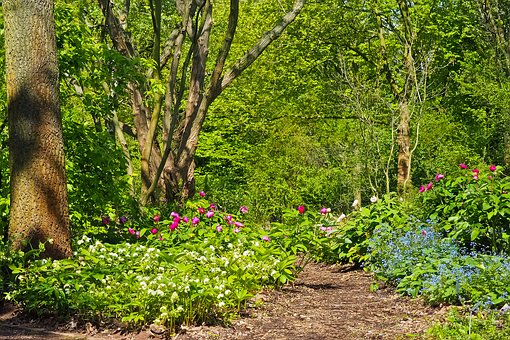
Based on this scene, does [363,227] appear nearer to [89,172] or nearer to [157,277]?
[89,172]

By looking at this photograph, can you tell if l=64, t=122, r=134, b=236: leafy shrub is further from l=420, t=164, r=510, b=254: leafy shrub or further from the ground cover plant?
l=420, t=164, r=510, b=254: leafy shrub

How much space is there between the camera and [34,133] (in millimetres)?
5918

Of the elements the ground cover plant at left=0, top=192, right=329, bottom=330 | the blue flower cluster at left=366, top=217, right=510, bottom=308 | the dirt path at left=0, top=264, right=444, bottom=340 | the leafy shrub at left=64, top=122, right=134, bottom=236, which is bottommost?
the dirt path at left=0, top=264, right=444, bottom=340

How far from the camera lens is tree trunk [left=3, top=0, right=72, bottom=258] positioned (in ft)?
19.3

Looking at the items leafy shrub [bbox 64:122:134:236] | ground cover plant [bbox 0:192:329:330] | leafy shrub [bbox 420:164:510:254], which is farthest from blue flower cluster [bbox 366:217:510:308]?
leafy shrub [bbox 64:122:134:236]

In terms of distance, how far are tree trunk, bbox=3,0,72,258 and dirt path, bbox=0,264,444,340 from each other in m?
0.91

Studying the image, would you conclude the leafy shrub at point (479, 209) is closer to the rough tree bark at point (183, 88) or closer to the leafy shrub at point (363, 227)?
the leafy shrub at point (363, 227)

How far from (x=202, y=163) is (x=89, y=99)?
1573 cm

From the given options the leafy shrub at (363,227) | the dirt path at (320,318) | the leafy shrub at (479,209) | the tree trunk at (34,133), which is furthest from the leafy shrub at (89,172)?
the leafy shrub at (479,209)

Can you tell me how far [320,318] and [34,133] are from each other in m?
2.99

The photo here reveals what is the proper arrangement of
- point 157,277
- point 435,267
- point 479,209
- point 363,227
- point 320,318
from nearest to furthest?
point 157,277, point 320,318, point 435,267, point 479,209, point 363,227

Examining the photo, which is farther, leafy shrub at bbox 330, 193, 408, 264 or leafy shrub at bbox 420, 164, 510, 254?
leafy shrub at bbox 330, 193, 408, 264

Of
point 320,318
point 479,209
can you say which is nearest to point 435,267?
point 479,209

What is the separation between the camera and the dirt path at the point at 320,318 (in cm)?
509
